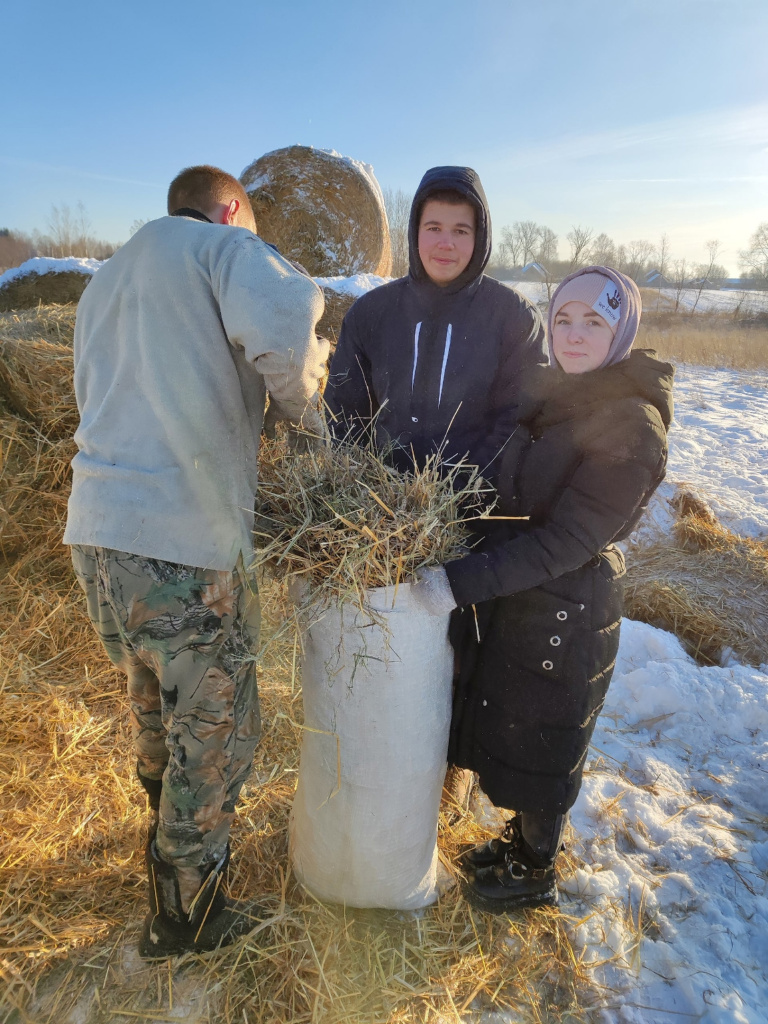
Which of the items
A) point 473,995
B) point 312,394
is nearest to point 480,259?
point 312,394

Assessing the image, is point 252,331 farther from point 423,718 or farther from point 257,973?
point 257,973

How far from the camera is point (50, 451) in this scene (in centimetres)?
362

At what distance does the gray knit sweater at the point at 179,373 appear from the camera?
58.6 inches

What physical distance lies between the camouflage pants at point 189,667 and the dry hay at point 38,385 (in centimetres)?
231

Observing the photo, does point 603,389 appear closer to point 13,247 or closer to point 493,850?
point 493,850

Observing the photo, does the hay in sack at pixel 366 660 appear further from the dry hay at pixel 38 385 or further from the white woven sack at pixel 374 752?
the dry hay at pixel 38 385

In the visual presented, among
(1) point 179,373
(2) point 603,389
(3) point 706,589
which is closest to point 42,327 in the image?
(1) point 179,373

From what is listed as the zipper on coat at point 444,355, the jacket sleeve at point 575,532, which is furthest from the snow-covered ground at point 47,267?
the jacket sleeve at point 575,532

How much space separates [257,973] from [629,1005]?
1131 millimetres

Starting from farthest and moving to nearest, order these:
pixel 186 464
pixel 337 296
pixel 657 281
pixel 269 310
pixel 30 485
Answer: pixel 657 281
pixel 337 296
pixel 30 485
pixel 186 464
pixel 269 310

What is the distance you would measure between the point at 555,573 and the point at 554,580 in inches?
5.8

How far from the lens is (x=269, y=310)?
145 cm

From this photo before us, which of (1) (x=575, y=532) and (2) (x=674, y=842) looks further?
(2) (x=674, y=842)

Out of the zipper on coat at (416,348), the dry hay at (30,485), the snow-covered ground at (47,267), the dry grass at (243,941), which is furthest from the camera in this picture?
the snow-covered ground at (47,267)
